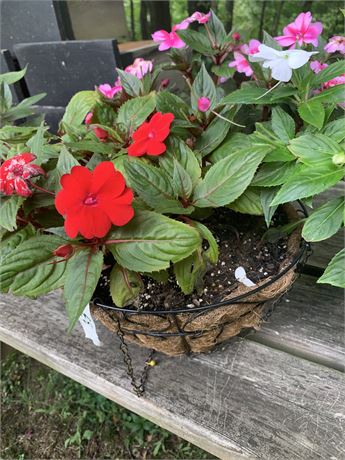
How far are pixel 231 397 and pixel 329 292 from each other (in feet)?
0.95

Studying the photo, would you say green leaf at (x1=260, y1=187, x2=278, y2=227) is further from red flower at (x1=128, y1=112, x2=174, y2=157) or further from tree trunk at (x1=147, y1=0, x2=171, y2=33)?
tree trunk at (x1=147, y1=0, x2=171, y2=33)

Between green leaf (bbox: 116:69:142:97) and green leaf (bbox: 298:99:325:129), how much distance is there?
316 millimetres

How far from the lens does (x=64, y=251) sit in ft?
1.77

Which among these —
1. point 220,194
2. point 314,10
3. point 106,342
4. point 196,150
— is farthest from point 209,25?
point 314,10

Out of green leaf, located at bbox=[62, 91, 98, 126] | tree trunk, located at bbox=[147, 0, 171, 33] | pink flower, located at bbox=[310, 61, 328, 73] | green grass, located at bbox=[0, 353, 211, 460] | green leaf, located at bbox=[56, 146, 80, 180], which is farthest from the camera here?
tree trunk, located at bbox=[147, 0, 171, 33]

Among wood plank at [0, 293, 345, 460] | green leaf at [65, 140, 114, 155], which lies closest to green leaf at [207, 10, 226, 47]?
green leaf at [65, 140, 114, 155]

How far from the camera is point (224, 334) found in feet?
2.27

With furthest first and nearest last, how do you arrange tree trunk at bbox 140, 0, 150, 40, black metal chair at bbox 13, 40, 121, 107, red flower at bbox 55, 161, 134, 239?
tree trunk at bbox 140, 0, 150, 40 < black metal chair at bbox 13, 40, 121, 107 < red flower at bbox 55, 161, 134, 239

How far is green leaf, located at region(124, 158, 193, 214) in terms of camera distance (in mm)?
582

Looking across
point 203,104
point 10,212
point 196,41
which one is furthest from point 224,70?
point 10,212

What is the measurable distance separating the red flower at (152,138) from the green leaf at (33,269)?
0.59 feet

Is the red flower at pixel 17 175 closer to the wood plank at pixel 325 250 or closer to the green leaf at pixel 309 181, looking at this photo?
the green leaf at pixel 309 181

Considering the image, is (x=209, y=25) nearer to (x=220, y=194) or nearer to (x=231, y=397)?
(x=220, y=194)

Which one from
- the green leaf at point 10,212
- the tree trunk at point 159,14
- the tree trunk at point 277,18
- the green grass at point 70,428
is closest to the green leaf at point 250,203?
the green leaf at point 10,212
